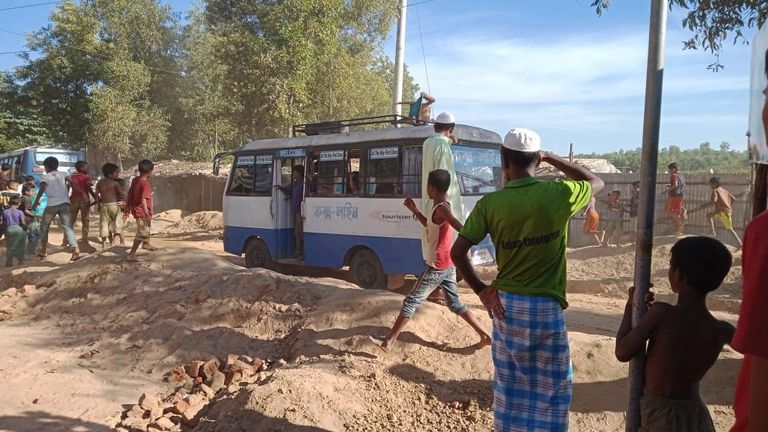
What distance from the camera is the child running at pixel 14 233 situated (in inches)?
435

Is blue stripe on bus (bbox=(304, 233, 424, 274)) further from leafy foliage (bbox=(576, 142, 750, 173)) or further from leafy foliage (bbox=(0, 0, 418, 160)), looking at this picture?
leafy foliage (bbox=(576, 142, 750, 173))

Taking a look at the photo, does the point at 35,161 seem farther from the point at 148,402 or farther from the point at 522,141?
the point at 522,141

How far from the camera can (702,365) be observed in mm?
2371

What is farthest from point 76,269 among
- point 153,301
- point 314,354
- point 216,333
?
point 314,354

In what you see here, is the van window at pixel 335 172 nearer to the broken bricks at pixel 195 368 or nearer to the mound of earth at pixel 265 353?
the mound of earth at pixel 265 353

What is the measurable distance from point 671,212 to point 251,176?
377 inches

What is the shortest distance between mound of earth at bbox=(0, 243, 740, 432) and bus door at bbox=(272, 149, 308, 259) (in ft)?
6.98

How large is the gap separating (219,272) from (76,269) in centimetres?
289

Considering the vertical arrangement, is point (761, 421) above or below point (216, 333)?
above

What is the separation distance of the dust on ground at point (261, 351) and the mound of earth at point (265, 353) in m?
0.01

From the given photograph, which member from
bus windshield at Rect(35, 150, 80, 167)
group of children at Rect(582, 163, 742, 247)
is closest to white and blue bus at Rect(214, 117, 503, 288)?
group of children at Rect(582, 163, 742, 247)

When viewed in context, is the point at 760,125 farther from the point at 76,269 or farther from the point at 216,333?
the point at 76,269

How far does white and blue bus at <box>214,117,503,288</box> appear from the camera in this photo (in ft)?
27.7

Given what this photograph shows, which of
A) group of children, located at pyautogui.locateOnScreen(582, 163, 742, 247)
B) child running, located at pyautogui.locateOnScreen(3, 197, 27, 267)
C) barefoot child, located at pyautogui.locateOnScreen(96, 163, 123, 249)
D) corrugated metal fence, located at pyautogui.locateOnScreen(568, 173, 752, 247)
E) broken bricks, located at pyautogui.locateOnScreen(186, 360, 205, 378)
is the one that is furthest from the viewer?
corrugated metal fence, located at pyautogui.locateOnScreen(568, 173, 752, 247)
